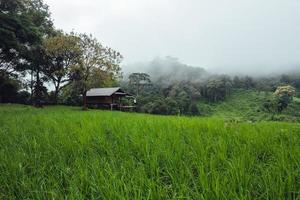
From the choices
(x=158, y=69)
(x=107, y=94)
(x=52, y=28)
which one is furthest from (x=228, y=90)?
(x=158, y=69)

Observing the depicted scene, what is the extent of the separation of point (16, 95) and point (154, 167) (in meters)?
38.0

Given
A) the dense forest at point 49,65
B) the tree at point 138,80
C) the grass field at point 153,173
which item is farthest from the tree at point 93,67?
the tree at point 138,80

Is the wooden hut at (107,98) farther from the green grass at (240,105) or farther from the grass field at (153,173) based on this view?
the grass field at (153,173)

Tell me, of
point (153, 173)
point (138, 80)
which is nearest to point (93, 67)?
point (153, 173)

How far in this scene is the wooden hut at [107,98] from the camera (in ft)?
127

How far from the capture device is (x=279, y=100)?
48.7m

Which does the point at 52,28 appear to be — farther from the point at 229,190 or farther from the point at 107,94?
the point at 229,190

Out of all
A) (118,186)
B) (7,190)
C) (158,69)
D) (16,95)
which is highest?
(158,69)

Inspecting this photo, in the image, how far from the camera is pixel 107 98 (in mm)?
39125

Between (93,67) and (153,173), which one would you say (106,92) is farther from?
(153,173)

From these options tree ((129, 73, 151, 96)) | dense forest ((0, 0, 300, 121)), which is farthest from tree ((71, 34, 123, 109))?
tree ((129, 73, 151, 96))

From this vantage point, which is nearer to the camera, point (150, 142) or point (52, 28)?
point (150, 142)

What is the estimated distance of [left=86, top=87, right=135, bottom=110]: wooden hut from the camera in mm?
38803

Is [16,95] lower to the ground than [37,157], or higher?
higher
